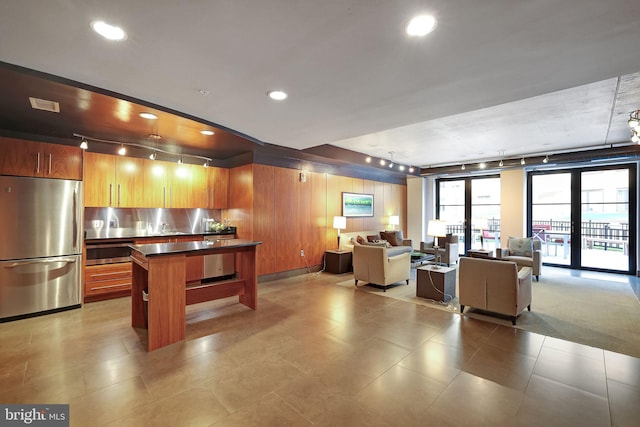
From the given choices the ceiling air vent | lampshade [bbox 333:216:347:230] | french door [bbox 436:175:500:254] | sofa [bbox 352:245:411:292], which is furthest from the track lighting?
the ceiling air vent

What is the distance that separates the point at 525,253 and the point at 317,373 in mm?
5973

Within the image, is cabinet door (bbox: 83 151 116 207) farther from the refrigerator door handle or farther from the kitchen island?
the kitchen island

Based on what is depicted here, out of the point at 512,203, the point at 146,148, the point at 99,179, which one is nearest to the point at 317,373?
the point at 99,179

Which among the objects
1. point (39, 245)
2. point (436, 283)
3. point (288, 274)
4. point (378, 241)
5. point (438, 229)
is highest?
point (438, 229)

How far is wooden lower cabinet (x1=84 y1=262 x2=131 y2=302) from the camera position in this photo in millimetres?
4223

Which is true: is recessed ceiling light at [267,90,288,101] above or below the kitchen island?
above

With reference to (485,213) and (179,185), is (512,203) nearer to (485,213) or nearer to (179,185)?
(485,213)

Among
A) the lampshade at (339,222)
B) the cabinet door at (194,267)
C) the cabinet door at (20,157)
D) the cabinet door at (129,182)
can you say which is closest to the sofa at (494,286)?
the lampshade at (339,222)

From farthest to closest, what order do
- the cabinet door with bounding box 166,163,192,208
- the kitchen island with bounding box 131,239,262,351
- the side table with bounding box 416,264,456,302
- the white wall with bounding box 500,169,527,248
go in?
the white wall with bounding box 500,169,527,248
the cabinet door with bounding box 166,163,192,208
the side table with bounding box 416,264,456,302
the kitchen island with bounding box 131,239,262,351

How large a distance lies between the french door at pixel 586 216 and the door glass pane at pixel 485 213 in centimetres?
88

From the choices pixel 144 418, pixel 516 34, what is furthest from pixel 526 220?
pixel 144 418

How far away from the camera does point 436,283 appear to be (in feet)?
14.5

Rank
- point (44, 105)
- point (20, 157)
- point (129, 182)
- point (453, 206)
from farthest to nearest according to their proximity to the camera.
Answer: point (453, 206) < point (129, 182) < point (20, 157) < point (44, 105)

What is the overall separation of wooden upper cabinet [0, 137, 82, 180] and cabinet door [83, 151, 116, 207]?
0.46 meters
